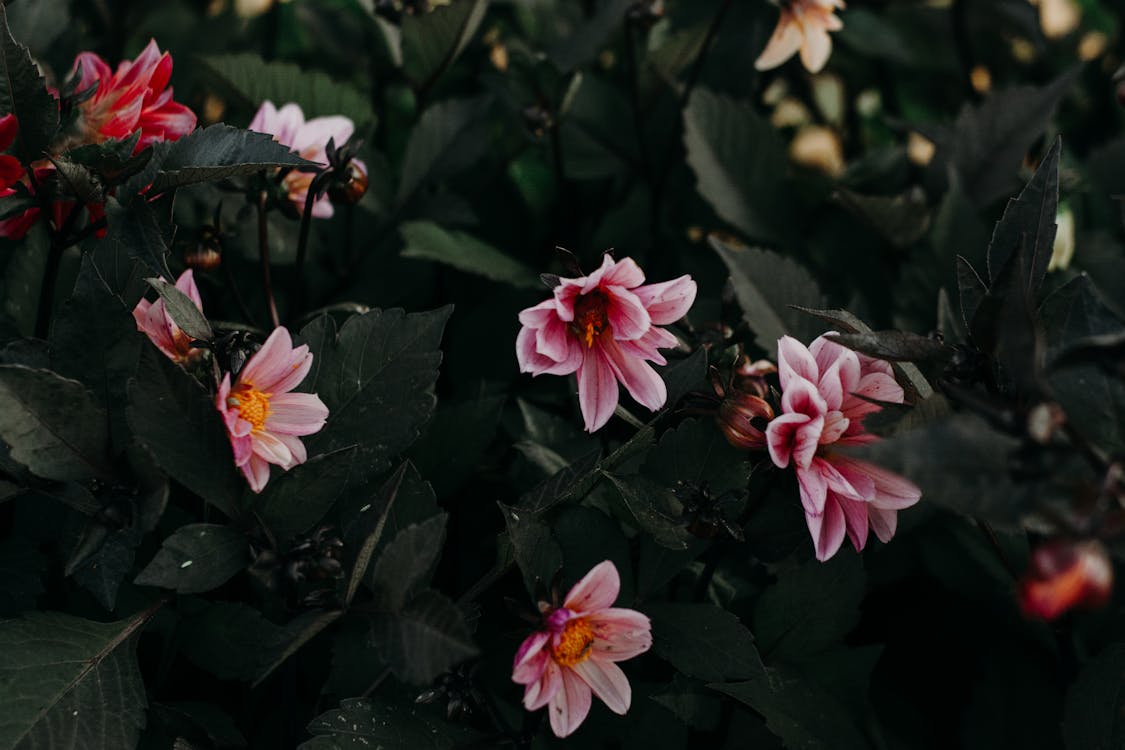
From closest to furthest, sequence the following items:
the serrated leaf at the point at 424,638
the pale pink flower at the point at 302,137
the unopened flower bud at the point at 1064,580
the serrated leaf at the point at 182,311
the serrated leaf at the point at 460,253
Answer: the unopened flower bud at the point at 1064,580 → the serrated leaf at the point at 424,638 → the serrated leaf at the point at 182,311 → the pale pink flower at the point at 302,137 → the serrated leaf at the point at 460,253

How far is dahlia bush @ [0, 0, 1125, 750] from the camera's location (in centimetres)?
67

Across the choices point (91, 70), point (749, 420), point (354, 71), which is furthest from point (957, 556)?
point (354, 71)

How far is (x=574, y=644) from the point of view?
71cm

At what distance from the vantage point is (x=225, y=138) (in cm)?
75

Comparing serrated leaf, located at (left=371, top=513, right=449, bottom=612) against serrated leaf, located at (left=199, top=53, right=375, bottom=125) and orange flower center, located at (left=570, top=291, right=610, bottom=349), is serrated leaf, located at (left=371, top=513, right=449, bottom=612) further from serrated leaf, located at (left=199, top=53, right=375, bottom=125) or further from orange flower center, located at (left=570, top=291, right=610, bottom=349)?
serrated leaf, located at (left=199, top=53, right=375, bottom=125)

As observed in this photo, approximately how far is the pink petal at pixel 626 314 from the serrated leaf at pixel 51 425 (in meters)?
0.33

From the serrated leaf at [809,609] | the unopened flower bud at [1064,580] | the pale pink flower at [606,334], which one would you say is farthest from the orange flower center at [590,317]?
the unopened flower bud at [1064,580]

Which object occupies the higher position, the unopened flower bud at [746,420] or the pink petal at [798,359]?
the pink petal at [798,359]

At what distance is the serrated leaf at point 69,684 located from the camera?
69 cm

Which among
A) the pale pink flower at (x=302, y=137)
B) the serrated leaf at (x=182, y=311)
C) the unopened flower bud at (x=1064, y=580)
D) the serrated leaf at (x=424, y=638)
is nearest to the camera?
the unopened flower bud at (x=1064, y=580)

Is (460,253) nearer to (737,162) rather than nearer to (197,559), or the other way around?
(737,162)

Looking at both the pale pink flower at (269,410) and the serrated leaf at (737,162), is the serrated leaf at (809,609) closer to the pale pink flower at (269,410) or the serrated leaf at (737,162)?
the pale pink flower at (269,410)

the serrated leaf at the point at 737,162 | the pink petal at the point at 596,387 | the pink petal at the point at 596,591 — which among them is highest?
the pink petal at the point at 596,387

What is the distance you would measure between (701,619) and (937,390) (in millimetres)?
217
